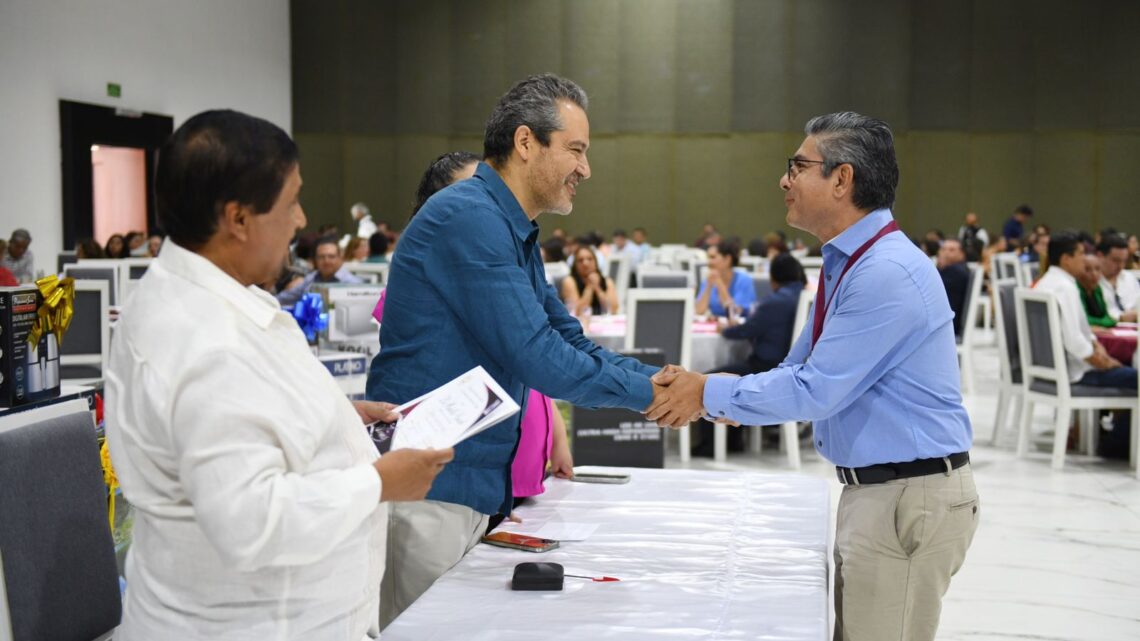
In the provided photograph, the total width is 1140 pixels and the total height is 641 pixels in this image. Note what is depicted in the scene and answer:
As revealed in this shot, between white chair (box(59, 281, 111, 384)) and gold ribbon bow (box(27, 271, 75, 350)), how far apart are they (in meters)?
3.61

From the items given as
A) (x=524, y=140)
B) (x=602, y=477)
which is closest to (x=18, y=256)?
(x=602, y=477)

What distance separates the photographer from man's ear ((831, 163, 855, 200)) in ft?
7.74

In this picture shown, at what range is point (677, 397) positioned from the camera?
261cm

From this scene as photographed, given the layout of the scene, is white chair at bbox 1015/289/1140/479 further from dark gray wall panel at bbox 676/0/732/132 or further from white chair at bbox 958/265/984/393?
dark gray wall panel at bbox 676/0/732/132

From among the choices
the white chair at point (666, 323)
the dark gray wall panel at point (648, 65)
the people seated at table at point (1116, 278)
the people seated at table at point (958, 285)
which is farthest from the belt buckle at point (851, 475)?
the dark gray wall panel at point (648, 65)

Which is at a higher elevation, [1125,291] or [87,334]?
[1125,291]

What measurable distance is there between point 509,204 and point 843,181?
27.0 inches

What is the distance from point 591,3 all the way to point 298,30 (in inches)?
186

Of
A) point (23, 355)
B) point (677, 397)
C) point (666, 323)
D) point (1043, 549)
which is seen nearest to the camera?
point (23, 355)

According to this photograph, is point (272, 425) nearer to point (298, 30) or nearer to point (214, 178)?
point (214, 178)

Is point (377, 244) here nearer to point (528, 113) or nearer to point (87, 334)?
point (87, 334)

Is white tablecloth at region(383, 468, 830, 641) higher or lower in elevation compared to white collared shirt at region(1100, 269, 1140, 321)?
lower

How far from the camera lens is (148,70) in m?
14.2

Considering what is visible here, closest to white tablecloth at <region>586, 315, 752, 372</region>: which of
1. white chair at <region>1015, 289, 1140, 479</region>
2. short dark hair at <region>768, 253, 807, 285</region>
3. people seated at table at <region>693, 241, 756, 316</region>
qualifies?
short dark hair at <region>768, 253, 807, 285</region>
